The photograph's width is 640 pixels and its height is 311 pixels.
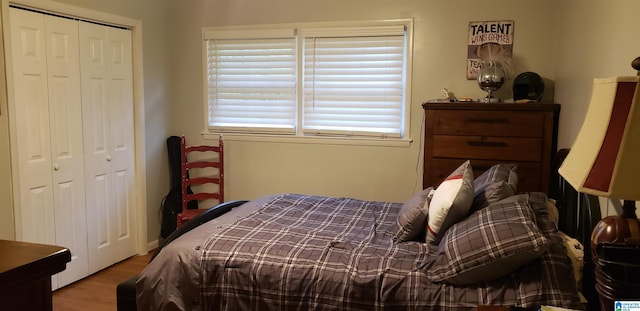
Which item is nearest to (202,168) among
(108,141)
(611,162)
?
(108,141)

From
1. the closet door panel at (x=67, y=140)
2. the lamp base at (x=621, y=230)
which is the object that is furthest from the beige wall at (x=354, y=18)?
the lamp base at (x=621, y=230)

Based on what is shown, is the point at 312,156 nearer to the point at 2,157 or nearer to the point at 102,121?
the point at 102,121

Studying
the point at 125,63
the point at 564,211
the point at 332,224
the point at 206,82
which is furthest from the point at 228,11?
the point at 564,211

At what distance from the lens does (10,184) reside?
2998 millimetres

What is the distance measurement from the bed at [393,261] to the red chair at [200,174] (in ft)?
5.31

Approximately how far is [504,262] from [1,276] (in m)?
1.61

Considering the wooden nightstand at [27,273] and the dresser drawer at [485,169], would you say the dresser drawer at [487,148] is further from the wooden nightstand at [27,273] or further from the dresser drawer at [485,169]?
the wooden nightstand at [27,273]

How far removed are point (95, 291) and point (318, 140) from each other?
2.10 meters

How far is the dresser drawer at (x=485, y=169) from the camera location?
313cm

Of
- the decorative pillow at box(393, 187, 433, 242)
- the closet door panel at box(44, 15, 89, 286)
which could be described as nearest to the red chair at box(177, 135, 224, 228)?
the closet door panel at box(44, 15, 89, 286)

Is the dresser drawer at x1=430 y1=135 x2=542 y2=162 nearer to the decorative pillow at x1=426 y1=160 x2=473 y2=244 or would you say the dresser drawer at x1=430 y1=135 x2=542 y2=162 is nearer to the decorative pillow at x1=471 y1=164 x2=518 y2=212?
the decorative pillow at x1=471 y1=164 x2=518 y2=212

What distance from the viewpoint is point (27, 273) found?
2.67 ft

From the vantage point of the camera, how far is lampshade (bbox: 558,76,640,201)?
1062 millimetres

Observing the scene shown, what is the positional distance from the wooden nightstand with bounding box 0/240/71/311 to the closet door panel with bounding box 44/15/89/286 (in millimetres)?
2739
